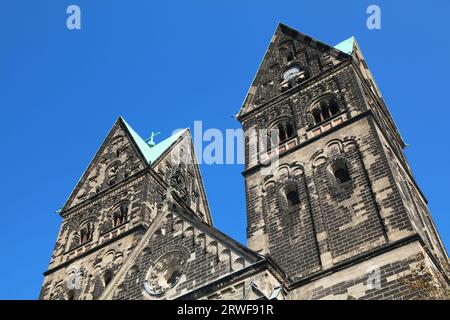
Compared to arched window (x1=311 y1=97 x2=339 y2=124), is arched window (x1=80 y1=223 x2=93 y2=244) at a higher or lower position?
lower

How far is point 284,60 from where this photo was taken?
3075 cm

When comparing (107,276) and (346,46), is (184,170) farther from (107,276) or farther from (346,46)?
(346,46)

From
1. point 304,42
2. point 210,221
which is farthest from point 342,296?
point 210,221

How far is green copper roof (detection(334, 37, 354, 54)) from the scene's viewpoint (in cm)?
2905

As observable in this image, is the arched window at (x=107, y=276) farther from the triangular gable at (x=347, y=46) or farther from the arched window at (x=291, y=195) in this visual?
the triangular gable at (x=347, y=46)

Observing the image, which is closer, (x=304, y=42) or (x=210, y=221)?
(x=304, y=42)

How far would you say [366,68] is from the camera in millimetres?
31766

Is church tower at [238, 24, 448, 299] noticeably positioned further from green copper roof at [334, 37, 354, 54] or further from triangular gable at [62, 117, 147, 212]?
triangular gable at [62, 117, 147, 212]

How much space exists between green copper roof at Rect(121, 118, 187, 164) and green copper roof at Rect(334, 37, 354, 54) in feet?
38.5

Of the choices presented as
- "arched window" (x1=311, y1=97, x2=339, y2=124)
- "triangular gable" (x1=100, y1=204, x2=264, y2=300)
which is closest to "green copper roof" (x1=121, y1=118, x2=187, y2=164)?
"arched window" (x1=311, y1=97, x2=339, y2=124)

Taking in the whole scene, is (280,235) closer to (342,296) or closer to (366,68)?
(342,296)

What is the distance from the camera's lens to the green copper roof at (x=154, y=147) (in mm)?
34031
